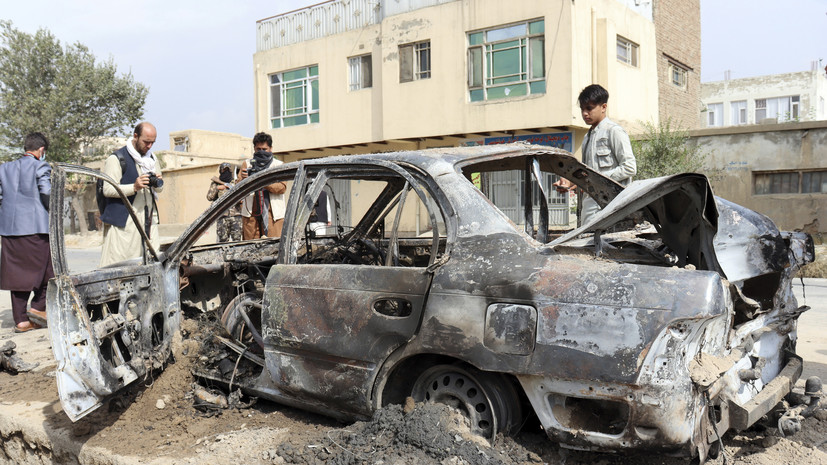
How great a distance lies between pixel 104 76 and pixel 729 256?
31.7 metres

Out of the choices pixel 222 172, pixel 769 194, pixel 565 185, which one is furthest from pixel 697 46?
pixel 565 185

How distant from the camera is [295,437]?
322 centimetres

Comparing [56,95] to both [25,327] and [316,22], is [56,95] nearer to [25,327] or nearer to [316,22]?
[316,22]

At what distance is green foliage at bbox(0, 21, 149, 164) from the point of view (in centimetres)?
2867

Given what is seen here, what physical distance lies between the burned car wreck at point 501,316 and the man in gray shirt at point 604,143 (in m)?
0.72

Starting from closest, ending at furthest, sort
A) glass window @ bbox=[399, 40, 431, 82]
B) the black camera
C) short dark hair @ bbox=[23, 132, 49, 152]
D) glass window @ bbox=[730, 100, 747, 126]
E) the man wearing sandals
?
1. the black camera
2. the man wearing sandals
3. short dark hair @ bbox=[23, 132, 49, 152]
4. glass window @ bbox=[399, 40, 431, 82]
5. glass window @ bbox=[730, 100, 747, 126]

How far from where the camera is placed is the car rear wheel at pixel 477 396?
2.73 metres

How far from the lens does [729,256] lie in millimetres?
3150

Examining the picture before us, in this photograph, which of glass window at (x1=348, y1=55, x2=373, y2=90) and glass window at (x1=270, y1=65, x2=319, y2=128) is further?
glass window at (x1=270, y1=65, x2=319, y2=128)

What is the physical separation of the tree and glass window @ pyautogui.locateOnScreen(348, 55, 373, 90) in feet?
45.5

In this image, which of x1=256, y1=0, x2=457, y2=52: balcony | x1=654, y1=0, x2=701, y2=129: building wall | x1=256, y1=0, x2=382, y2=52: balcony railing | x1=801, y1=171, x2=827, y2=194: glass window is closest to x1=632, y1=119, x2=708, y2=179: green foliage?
x1=801, y1=171, x2=827, y2=194: glass window

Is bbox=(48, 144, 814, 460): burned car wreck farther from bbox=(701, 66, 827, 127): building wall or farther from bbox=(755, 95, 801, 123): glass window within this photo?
bbox=(755, 95, 801, 123): glass window

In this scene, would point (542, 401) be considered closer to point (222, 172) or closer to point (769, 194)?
point (222, 172)

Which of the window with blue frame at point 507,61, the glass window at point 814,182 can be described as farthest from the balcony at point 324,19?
the glass window at point 814,182
